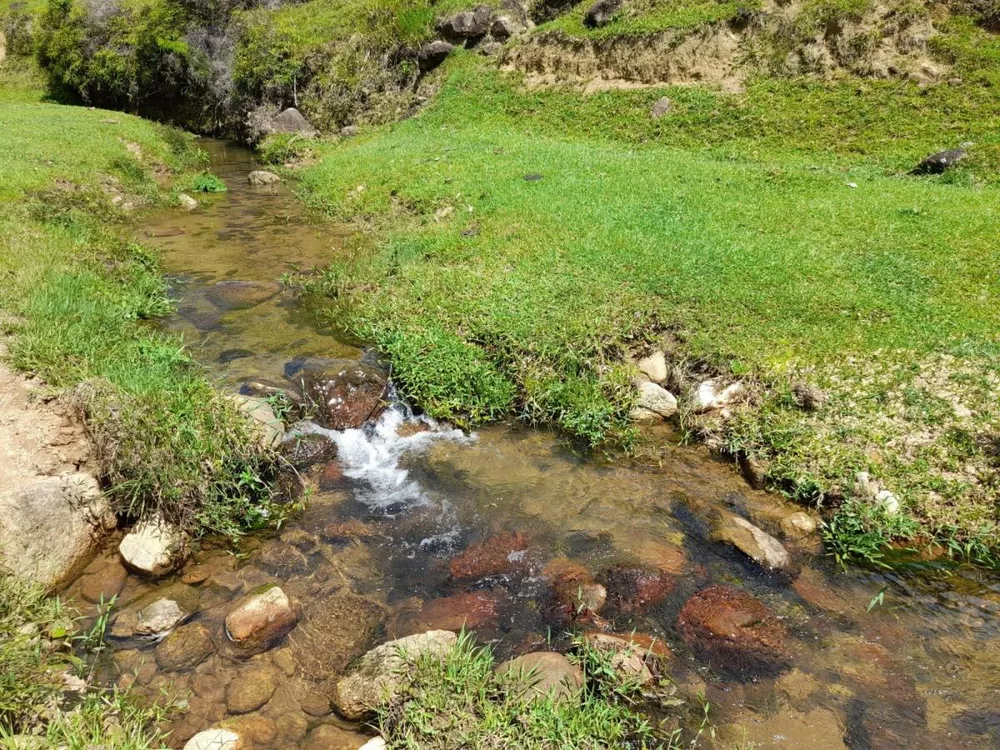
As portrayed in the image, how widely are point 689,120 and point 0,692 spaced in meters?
23.2

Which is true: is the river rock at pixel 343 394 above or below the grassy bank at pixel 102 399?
below

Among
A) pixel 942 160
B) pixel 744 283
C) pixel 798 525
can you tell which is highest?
pixel 942 160

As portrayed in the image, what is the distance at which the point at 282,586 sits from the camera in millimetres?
6246

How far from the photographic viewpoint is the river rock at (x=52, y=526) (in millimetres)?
5664

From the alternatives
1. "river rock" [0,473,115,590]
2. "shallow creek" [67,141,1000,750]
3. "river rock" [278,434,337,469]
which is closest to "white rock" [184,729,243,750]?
"shallow creek" [67,141,1000,750]

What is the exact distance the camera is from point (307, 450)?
8.27 meters

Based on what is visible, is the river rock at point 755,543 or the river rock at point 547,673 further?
the river rock at point 755,543

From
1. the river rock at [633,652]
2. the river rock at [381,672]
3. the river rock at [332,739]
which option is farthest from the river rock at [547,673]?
the river rock at [332,739]

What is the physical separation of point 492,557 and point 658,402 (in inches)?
147

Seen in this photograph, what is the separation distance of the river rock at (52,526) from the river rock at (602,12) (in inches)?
1115

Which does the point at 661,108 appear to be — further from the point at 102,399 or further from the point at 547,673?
the point at 547,673

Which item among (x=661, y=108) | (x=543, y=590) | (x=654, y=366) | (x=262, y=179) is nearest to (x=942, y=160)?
(x=661, y=108)

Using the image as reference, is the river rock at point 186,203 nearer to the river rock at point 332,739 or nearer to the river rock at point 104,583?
the river rock at point 104,583

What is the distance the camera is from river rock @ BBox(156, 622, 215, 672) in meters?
5.36
